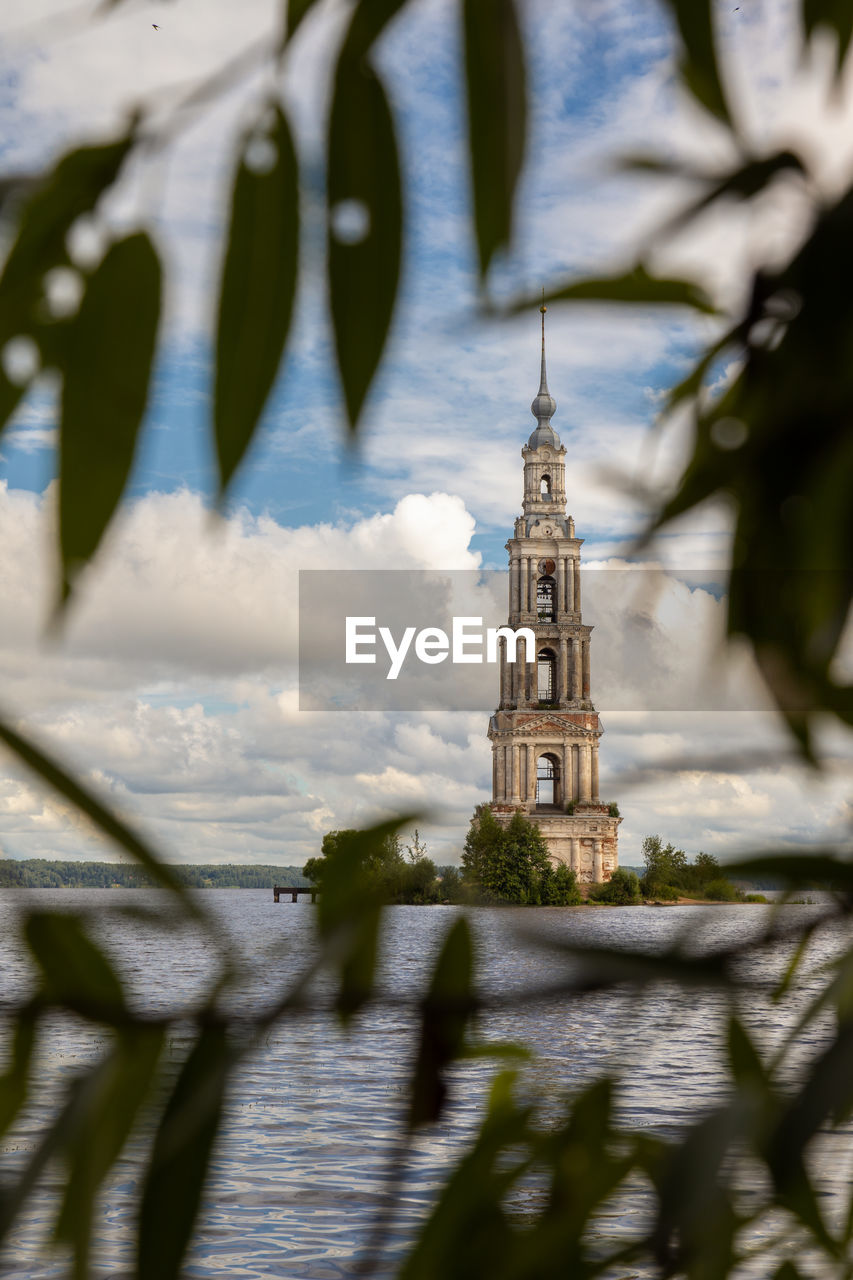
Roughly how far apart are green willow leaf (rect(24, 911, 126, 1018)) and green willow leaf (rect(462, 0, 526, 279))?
1.47 feet

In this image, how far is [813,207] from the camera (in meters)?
0.84

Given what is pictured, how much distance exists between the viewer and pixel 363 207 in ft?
2.37

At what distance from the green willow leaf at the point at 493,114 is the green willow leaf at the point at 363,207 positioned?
0.07 meters

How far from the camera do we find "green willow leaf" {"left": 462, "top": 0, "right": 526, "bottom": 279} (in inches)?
25.2

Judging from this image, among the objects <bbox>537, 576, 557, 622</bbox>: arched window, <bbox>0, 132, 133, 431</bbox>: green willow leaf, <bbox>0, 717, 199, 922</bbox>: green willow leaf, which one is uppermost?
<bbox>537, 576, 557, 622</bbox>: arched window

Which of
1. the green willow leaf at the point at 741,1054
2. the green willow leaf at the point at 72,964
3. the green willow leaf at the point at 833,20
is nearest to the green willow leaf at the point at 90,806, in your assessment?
the green willow leaf at the point at 72,964

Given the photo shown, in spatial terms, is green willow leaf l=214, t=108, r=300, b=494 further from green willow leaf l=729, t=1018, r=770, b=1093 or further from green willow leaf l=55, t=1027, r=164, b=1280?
green willow leaf l=729, t=1018, r=770, b=1093

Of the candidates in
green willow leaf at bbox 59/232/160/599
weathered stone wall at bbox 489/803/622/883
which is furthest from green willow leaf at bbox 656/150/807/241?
weathered stone wall at bbox 489/803/622/883

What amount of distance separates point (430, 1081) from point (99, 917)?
26 centimetres

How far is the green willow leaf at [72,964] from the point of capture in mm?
708

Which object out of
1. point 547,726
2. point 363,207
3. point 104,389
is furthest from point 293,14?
point 547,726

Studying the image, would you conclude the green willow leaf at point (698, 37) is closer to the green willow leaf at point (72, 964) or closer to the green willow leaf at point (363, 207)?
the green willow leaf at point (363, 207)

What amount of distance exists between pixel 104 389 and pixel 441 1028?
460mm

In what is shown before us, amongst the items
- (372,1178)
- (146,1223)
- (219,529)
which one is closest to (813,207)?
(219,529)
